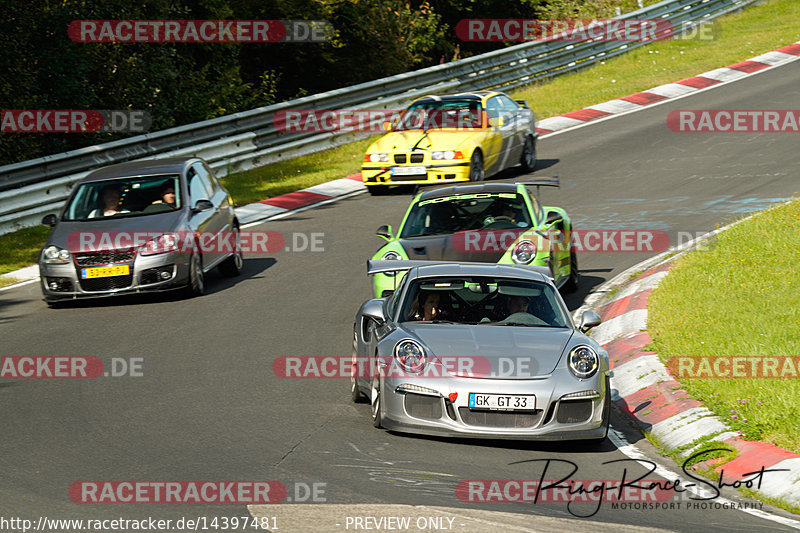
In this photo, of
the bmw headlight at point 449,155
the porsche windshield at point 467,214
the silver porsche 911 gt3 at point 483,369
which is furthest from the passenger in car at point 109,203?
the bmw headlight at point 449,155

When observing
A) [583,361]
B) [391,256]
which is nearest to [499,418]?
→ [583,361]

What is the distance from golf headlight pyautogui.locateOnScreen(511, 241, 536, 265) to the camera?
11.8 m

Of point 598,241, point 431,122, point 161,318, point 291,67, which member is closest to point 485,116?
point 431,122

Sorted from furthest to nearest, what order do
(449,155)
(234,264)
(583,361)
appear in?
1. (449,155)
2. (234,264)
3. (583,361)

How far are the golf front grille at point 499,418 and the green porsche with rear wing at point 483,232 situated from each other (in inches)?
157

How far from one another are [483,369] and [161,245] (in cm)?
682

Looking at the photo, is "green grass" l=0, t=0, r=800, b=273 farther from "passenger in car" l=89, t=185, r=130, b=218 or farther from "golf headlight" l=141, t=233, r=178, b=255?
"golf headlight" l=141, t=233, r=178, b=255

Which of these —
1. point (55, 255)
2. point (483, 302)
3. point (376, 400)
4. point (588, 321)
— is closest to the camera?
point (376, 400)

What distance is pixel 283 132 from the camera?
941 inches

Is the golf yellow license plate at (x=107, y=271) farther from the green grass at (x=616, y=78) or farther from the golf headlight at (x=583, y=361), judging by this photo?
the golf headlight at (x=583, y=361)

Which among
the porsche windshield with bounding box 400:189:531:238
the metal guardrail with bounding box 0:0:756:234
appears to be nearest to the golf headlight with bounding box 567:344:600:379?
the porsche windshield with bounding box 400:189:531:238

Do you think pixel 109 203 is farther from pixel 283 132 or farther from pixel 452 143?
pixel 283 132

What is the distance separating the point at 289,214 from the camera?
1912 centimetres

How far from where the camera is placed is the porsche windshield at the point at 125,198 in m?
14.0
